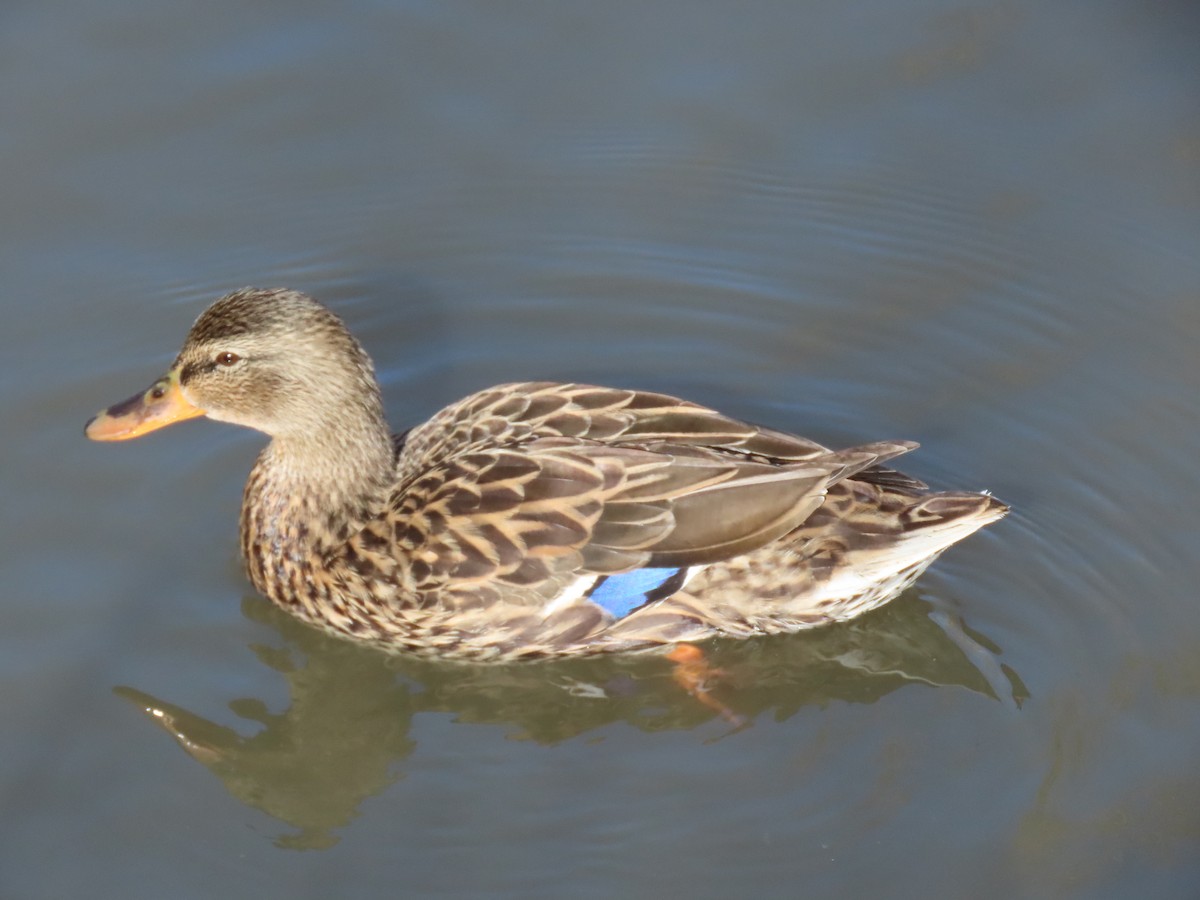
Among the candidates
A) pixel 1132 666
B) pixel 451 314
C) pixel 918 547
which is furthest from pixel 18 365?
pixel 1132 666

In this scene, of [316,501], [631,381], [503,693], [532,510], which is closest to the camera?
[532,510]

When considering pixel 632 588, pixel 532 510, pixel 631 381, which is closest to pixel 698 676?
pixel 632 588

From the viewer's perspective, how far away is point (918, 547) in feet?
22.4

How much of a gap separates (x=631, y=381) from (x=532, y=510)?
1.94 metres

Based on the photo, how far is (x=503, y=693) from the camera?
7.04 metres

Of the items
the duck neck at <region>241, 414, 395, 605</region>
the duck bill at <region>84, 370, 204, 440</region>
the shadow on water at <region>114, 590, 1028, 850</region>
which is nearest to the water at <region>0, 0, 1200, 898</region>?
the shadow on water at <region>114, 590, 1028, 850</region>

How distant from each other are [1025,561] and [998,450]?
83 cm

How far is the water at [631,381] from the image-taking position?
6.33 metres

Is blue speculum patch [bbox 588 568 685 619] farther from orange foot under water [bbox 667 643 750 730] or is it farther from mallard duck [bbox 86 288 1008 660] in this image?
orange foot under water [bbox 667 643 750 730]

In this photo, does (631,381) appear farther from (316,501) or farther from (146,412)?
(146,412)

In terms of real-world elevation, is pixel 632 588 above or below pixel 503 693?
above

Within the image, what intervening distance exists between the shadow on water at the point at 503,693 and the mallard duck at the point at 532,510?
14 cm

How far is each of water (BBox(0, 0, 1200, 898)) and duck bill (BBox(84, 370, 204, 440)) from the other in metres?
0.61

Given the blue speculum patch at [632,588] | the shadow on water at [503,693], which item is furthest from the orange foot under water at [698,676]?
the blue speculum patch at [632,588]
